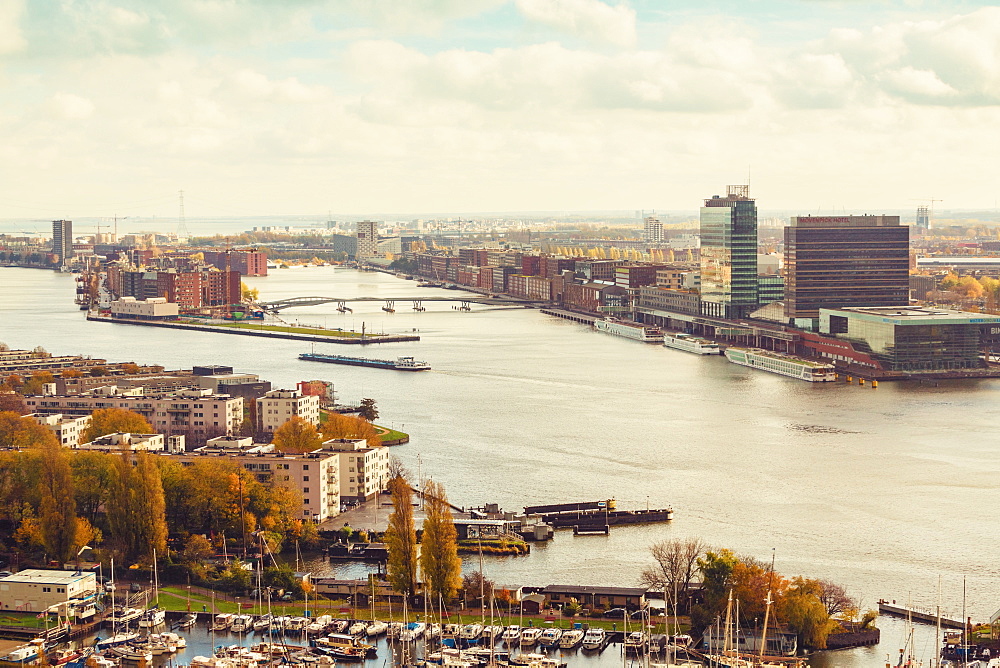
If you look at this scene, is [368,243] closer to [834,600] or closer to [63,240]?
[63,240]

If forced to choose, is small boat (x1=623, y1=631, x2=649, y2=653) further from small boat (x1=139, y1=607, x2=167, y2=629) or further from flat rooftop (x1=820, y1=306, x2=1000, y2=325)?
flat rooftop (x1=820, y1=306, x2=1000, y2=325)

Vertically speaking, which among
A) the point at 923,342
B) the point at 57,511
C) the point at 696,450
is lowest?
the point at 696,450

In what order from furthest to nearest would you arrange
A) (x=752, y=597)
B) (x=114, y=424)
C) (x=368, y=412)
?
(x=368, y=412) < (x=114, y=424) < (x=752, y=597)

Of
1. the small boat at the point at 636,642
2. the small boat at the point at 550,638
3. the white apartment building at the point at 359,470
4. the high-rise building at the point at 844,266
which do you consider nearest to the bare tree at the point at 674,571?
the small boat at the point at 636,642

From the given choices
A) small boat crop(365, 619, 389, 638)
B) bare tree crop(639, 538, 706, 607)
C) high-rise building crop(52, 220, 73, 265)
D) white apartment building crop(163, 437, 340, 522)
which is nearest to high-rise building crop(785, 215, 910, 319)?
white apartment building crop(163, 437, 340, 522)

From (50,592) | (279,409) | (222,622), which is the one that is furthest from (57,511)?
(279,409)

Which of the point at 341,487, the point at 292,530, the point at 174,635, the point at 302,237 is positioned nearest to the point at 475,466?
the point at 341,487
